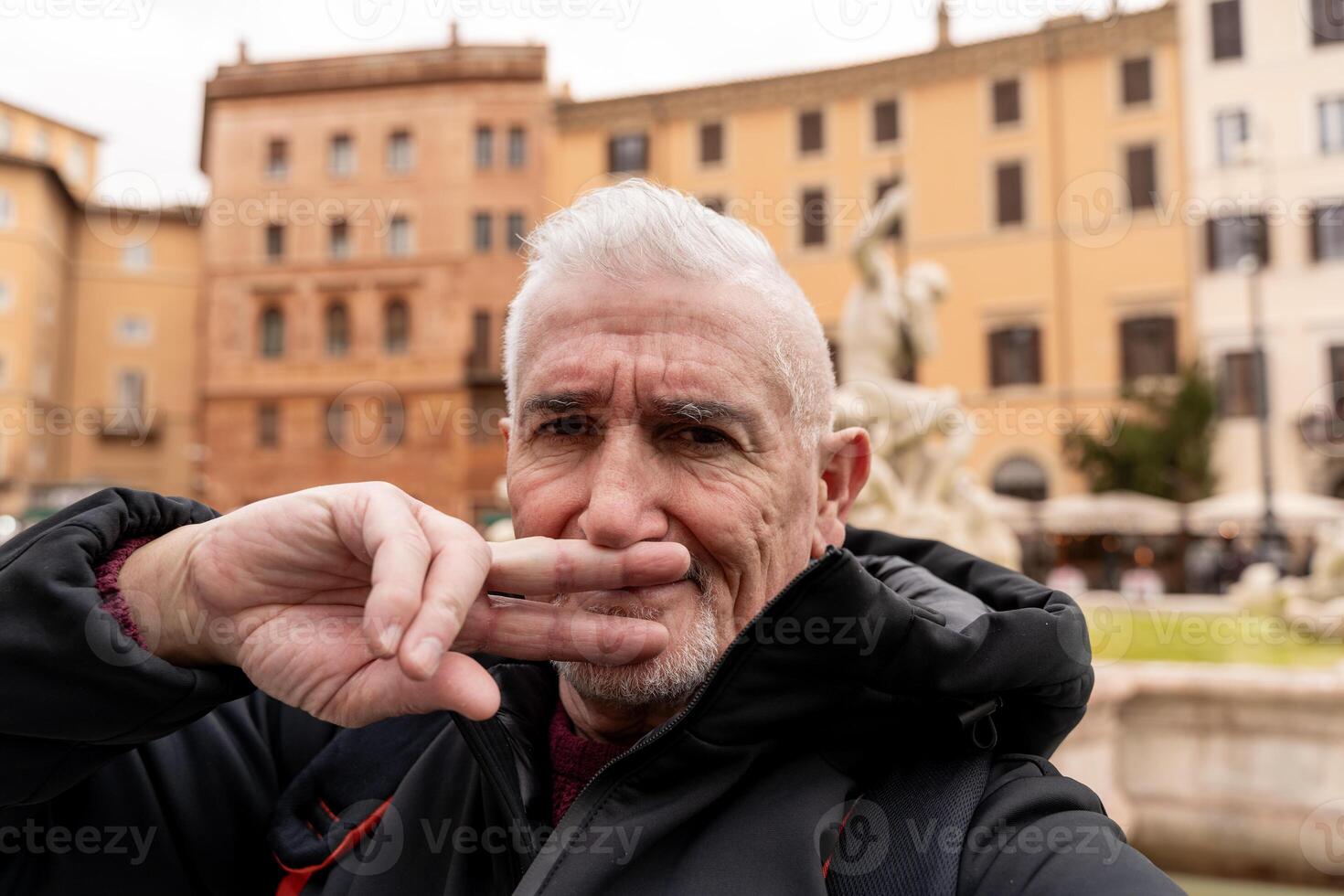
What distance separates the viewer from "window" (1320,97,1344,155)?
24.4 meters

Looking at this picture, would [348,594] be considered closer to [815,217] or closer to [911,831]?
[911,831]

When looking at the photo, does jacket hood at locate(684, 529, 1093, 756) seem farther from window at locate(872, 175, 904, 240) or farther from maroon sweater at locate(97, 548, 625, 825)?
window at locate(872, 175, 904, 240)

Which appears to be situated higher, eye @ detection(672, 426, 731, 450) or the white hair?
the white hair

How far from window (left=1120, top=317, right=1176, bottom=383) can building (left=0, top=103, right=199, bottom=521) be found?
29419 millimetres

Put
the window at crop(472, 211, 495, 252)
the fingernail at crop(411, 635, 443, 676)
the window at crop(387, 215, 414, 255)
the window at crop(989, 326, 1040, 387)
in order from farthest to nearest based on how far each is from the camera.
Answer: the window at crop(387, 215, 414, 255) < the window at crop(472, 211, 495, 252) < the window at crop(989, 326, 1040, 387) < the fingernail at crop(411, 635, 443, 676)

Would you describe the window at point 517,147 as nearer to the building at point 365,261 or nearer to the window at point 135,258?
the building at point 365,261

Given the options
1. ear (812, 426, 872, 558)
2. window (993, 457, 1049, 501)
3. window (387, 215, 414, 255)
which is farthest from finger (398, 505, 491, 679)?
window (387, 215, 414, 255)

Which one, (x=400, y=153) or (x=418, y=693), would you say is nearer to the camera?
(x=418, y=693)

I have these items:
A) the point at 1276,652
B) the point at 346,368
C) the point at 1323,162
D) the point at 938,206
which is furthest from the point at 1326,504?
the point at 346,368

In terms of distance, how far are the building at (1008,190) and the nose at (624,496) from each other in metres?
25.0

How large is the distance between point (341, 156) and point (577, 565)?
3452 centimetres

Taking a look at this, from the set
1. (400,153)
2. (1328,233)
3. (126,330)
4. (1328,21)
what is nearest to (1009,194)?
(1328,233)

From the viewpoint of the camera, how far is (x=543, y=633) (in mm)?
1383

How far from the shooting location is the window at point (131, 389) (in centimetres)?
3928
